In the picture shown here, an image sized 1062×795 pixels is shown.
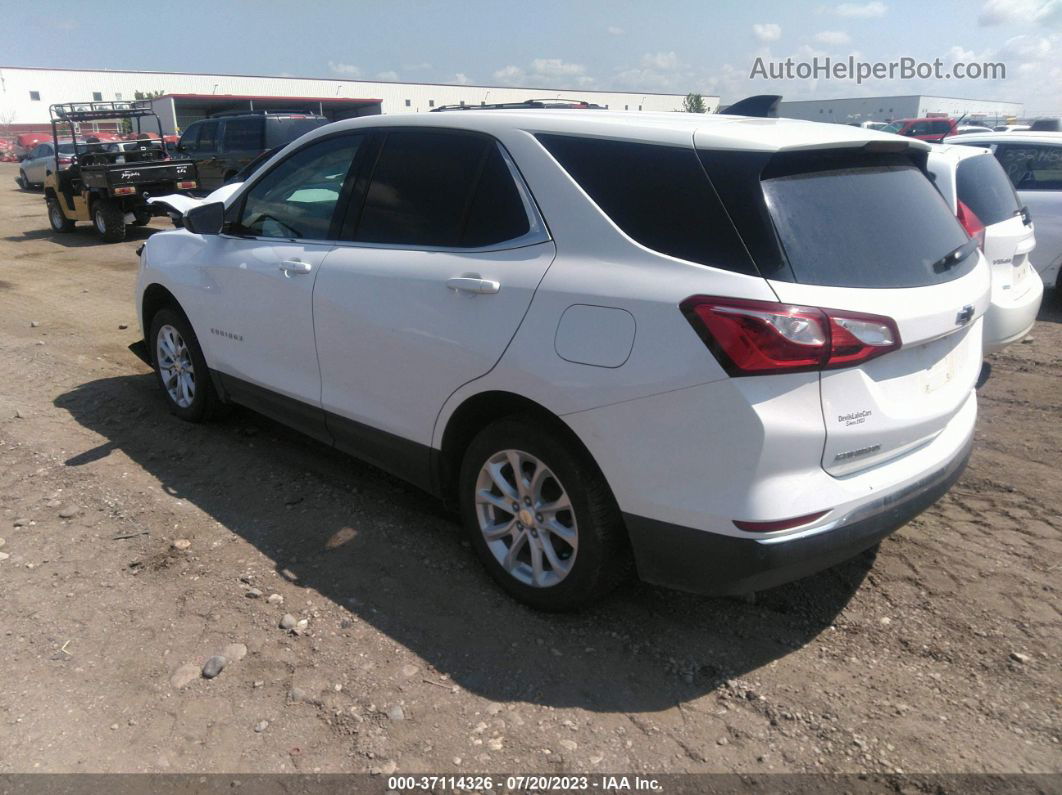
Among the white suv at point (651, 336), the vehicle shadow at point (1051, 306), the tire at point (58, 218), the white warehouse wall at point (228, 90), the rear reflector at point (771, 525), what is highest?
the white warehouse wall at point (228, 90)

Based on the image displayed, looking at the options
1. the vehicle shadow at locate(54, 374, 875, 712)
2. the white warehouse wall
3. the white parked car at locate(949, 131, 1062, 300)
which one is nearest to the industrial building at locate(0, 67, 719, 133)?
the white warehouse wall

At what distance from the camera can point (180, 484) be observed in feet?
14.8

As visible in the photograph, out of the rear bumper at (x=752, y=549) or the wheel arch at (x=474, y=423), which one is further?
the wheel arch at (x=474, y=423)

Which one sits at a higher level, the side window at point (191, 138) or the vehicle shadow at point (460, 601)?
the side window at point (191, 138)

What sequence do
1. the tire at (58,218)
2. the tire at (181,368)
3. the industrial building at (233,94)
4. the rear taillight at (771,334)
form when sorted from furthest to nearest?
1. the industrial building at (233,94)
2. the tire at (58,218)
3. the tire at (181,368)
4. the rear taillight at (771,334)

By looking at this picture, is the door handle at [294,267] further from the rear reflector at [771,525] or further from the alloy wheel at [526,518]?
the rear reflector at [771,525]

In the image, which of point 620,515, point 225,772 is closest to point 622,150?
point 620,515

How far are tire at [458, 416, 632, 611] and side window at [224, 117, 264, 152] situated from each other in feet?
46.9

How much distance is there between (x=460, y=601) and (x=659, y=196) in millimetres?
1800

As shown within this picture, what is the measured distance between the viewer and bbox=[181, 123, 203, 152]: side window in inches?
704

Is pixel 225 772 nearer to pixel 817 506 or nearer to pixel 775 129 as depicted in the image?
pixel 817 506

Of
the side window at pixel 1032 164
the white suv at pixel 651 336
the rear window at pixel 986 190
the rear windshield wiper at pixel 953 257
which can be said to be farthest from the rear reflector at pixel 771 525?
the side window at pixel 1032 164

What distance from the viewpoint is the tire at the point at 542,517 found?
115 inches

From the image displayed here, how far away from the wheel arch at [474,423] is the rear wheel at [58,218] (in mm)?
15145
